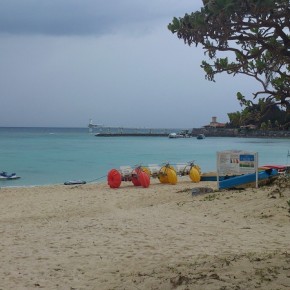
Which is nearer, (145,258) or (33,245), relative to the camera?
(145,258)

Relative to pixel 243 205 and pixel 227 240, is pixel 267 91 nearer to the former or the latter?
pixel 227 240

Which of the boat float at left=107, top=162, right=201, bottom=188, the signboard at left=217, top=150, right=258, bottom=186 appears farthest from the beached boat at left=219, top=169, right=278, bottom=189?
the boat float at left=107, top=162, right=201, bottom=188

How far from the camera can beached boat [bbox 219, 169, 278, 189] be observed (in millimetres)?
12742

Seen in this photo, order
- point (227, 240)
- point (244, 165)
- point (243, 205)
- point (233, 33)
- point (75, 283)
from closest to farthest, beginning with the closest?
point (233, 33) → point (75, 283) → point (227, 240) → point (243, 205) → point (244, 165)

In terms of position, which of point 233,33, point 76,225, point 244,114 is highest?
point 233,33

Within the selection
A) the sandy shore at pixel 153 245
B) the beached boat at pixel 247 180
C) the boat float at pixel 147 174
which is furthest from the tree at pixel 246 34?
the boat float at pixel 147 174

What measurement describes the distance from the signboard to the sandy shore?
170cm

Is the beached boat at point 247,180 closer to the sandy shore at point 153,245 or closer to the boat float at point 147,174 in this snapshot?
the sandy shore at point 153,245

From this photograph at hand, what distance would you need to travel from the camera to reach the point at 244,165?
13.3 meters

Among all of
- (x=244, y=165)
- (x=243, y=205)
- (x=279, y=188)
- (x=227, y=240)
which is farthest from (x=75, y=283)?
(x=244, y=165)

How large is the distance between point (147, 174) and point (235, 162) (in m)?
5.27

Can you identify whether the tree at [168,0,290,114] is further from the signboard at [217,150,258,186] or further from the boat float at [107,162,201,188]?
the boat float at [107,162,201,188]

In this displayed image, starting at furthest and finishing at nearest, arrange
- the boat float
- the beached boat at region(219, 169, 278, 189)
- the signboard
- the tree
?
the boat float → the signboard → the beached boat at region(219, 169, 278, 189) → the tree

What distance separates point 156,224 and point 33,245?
2.56 m
